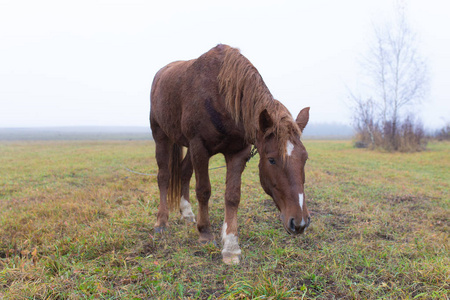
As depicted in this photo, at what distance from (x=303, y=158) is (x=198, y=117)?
4.03ft

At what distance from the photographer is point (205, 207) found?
10.9 ft

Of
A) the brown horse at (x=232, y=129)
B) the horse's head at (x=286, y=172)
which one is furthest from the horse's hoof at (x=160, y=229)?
the horse's head at (x=286, y=172)

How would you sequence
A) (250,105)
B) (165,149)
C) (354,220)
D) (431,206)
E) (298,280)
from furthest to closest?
1. (431,206)
2. (165,149)
3. (354,220)
4. (250,105)
5. (298,280)

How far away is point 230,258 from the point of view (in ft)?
9.15

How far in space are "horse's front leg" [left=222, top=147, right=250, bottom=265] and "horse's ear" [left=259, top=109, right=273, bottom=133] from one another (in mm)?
688

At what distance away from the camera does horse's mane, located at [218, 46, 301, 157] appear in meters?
2.49

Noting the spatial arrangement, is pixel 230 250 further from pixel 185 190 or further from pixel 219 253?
pixel 185 190

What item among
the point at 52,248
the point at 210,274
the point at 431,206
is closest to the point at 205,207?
the point at 210,274

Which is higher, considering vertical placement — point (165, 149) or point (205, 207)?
point (165, 149)

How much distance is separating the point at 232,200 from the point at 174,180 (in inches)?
58.5

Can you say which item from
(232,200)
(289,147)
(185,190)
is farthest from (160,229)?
(289,147)

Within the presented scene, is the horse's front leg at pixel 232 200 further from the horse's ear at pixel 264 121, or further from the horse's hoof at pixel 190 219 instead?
the horse's hoof at pixel 190 219

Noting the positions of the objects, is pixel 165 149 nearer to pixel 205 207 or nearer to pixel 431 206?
pixel 205 207

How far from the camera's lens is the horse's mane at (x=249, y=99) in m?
2.49
